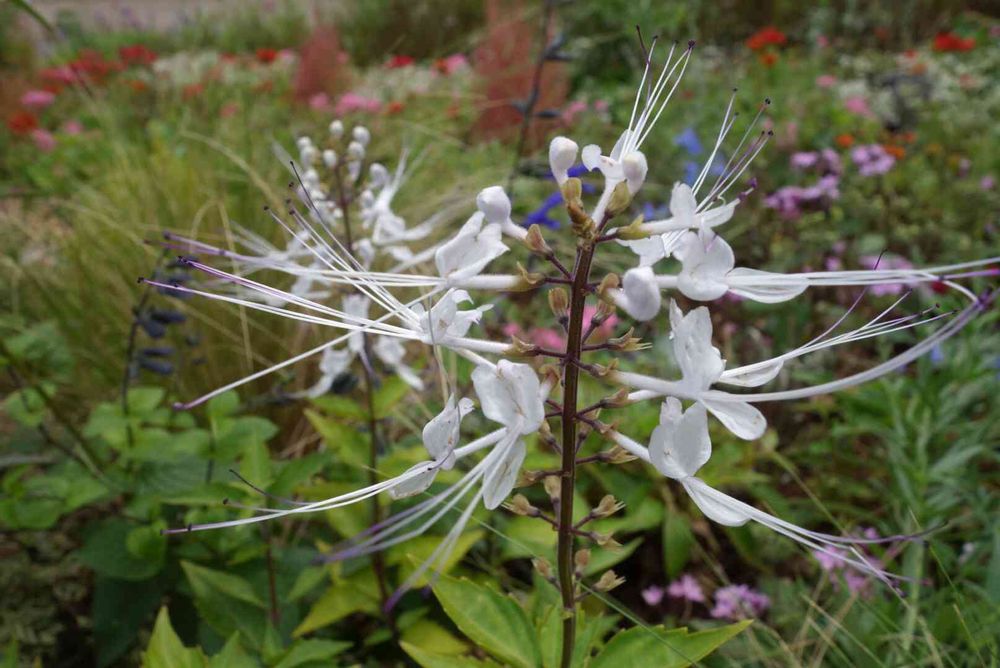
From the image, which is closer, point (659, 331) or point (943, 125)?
point (659, 331)

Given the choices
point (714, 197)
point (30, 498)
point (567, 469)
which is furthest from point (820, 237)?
point (30, 498)

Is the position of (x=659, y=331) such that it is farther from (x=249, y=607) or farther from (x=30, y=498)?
(x=30, y=498)

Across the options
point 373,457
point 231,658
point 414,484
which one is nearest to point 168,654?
point 231,658

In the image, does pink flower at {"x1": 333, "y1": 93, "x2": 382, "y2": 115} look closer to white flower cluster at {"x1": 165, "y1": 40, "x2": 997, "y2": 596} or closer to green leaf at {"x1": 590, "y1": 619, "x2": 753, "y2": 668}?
white flower cluster at {"x1": 165, "y1": 40, "x2": 997, "y2": 596}

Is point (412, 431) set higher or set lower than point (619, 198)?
lower

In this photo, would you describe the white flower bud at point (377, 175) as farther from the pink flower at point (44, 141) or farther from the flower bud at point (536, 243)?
the pink flower at point (44, 141)

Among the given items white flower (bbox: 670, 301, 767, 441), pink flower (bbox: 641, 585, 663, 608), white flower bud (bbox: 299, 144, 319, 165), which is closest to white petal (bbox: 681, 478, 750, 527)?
white flower (bbox: 670, 301, 767, 441)

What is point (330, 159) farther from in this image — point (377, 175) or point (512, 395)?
point (512, 395)
